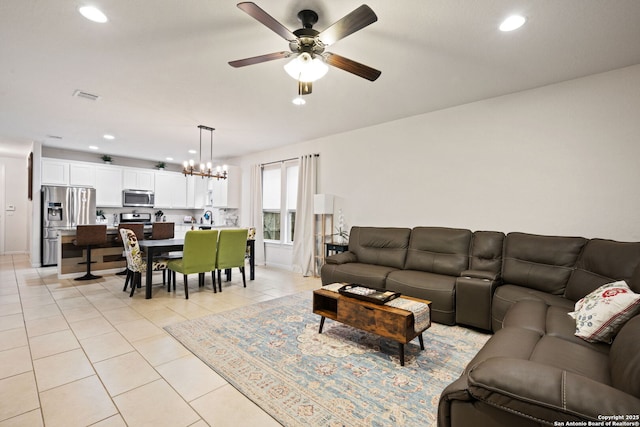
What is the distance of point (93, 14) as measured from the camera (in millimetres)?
2072

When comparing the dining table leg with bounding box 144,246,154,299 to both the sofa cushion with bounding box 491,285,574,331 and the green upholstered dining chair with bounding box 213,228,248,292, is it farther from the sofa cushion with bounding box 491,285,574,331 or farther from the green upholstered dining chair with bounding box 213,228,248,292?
the sofa cushion with bounding box 491,285,574,331

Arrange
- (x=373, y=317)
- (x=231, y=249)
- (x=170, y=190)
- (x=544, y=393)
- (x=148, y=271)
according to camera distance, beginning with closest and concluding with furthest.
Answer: (x=544, y=393), (x=373, y=317), (x=148, y=271), (x=231, y=249), (x=170, y=190)

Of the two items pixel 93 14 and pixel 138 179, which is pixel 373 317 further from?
pixel 138 179

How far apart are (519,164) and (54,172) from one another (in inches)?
350

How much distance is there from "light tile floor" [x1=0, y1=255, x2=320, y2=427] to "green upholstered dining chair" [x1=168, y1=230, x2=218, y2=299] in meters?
0.39

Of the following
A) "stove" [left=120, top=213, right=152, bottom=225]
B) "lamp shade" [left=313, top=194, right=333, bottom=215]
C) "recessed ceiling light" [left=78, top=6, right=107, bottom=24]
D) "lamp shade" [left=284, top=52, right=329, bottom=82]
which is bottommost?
"stove" [left=120, top=213, right=152, bottom=225]

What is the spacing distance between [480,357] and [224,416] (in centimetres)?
154

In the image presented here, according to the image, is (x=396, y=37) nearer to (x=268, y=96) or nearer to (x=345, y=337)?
(x=268, y=96)

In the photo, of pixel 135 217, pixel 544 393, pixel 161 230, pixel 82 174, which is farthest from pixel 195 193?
pixel 544 393

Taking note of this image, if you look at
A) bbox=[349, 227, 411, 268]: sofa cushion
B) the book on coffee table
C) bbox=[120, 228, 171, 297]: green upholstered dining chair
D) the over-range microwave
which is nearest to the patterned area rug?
the book on coffee table

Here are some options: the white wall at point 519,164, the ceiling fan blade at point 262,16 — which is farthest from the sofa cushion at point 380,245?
the ceiling fan blade at point 262,16

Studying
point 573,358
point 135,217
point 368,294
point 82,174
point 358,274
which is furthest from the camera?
point 135,217

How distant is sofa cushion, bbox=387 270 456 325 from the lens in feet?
10.0

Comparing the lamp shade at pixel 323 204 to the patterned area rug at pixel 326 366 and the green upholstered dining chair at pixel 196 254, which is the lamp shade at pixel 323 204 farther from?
the patterned area rug at pixel 326 366
